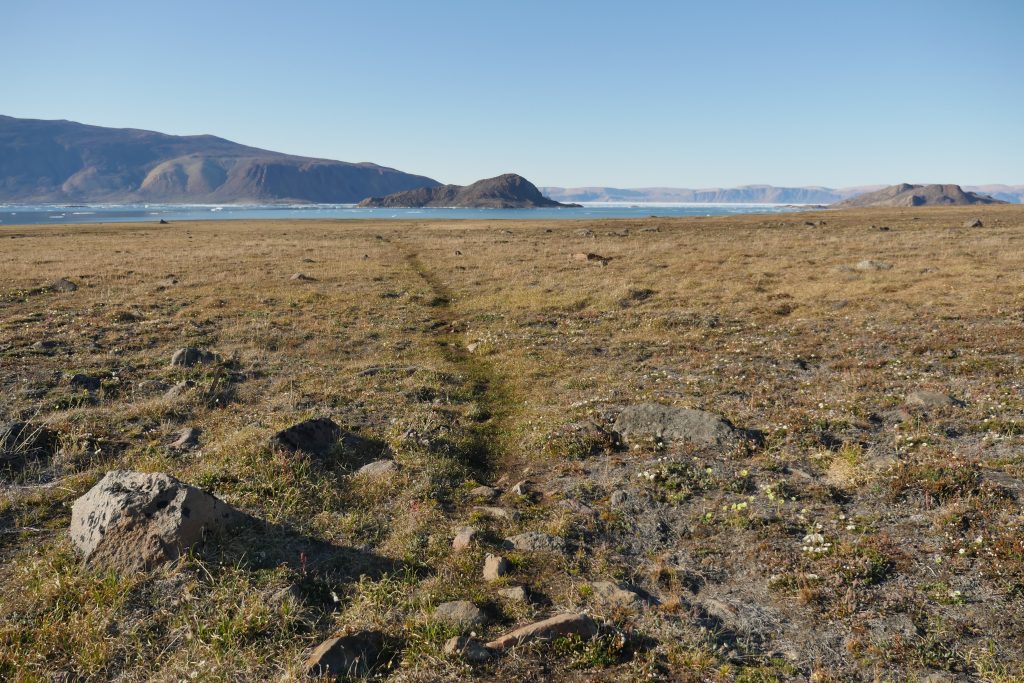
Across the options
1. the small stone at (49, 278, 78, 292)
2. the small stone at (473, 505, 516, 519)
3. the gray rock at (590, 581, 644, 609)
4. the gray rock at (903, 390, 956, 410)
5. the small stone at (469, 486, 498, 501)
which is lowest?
the small stone at (469, 486, 498, 501)

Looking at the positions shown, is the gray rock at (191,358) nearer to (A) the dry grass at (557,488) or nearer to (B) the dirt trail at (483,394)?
(A) the dry grass at (557,488)

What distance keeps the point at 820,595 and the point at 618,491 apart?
12.9 ft

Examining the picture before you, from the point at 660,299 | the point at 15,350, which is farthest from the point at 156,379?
the point at 660,299

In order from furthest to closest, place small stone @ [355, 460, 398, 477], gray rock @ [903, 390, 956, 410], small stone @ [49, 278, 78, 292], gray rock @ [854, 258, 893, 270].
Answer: gray rock @ [854, 258, 893, 270]
small stone @ [49, 278, 78, 292]
gray rock @ [903, 390, 956, 410]
small stone @ [355, 460, 398, 477]

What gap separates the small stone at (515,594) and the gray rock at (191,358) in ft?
51.7

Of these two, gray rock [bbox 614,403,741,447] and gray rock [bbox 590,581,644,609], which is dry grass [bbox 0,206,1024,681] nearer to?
gray rock [bbox 590,581,644,609]

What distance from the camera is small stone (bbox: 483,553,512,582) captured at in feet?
28.8

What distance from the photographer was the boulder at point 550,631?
23.9 ft

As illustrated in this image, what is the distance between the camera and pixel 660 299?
31828 mm

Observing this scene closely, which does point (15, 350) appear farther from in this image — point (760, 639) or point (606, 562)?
point (760, 639)

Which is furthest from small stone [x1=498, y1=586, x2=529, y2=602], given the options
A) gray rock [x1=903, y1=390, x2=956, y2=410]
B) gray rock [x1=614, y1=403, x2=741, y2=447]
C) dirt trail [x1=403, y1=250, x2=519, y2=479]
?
gray rock [x1=903, y1=390, x2=956, y2=410]

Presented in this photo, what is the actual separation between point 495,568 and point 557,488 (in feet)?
10.6

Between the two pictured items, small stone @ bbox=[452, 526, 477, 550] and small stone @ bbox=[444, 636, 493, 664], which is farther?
small stone @ bbox=[452, 526, 477, 550]

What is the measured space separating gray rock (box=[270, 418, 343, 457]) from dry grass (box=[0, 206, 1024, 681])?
1.55 ft
